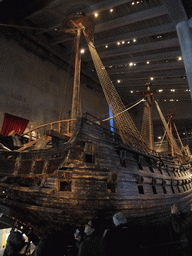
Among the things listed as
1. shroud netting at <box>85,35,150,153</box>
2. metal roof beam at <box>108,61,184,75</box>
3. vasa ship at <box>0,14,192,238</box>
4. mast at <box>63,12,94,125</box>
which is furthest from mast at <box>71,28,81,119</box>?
metal roof beam at <box>108,61,184,75</box>

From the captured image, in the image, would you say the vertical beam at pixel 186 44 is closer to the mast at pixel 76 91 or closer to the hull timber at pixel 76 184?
the hull timber at pixel 76 184

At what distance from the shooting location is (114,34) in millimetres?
10016

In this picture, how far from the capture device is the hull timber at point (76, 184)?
3809 mm

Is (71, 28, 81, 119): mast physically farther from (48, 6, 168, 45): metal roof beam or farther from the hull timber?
(48, 6, 168, 45): metal roof beam

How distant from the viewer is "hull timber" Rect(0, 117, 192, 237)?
12.5 ft

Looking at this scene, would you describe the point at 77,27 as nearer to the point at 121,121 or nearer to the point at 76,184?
the point at 121,121

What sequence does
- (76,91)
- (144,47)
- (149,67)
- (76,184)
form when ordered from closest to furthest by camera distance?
(76,184) → (76,91) → (144,47) → (149,67)

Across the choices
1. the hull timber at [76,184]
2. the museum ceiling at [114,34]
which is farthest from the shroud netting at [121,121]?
the museum ceiling at [114,34]

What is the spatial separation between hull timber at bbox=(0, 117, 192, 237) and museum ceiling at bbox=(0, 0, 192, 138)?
5111mm

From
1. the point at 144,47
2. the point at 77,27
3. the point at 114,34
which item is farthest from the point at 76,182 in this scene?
the point at 114,34

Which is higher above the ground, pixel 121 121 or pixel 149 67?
pixel 149 67

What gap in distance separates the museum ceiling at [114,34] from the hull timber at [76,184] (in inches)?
201

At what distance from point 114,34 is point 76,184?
9377 millimetres

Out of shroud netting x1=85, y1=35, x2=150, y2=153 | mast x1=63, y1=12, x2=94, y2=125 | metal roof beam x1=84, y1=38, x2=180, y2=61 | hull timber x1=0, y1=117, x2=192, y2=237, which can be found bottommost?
hull timber x1=0, y1=117, x2=192, y2=237
